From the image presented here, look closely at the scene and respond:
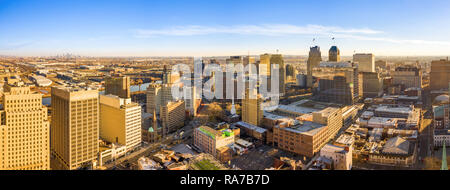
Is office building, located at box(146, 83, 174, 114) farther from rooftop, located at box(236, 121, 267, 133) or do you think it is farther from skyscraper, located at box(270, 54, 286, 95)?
skyscraper, located at box(270, 54, 286, 95)

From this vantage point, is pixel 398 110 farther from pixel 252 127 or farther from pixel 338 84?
pixel 252 127

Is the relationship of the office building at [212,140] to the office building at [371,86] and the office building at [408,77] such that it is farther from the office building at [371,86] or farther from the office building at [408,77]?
the office building at [408,77]

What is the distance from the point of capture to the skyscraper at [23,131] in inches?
246

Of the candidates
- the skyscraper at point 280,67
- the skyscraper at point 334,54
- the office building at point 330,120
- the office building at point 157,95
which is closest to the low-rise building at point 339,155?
the office building at point 330,120

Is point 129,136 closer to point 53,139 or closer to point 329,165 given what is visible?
point 53,139

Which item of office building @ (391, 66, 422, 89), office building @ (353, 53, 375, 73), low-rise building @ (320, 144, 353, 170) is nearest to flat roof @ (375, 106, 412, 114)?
low-rise building @ (320, 144, 353, 170)

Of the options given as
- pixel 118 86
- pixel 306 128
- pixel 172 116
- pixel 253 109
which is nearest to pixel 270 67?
pixel 253 109

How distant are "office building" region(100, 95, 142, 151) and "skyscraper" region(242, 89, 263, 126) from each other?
13.7 feet

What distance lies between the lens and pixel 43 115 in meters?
6.70

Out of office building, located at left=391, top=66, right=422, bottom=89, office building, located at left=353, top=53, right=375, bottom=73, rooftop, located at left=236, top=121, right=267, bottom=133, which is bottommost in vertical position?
rooftop, located at left=236, top=121, right=267, bottom=133

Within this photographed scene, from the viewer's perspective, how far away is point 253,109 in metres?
10.9

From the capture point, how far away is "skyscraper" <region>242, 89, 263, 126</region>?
1081cm

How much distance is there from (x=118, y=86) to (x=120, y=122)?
13.5 feet

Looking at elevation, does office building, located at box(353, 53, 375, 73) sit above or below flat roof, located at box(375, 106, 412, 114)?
above
